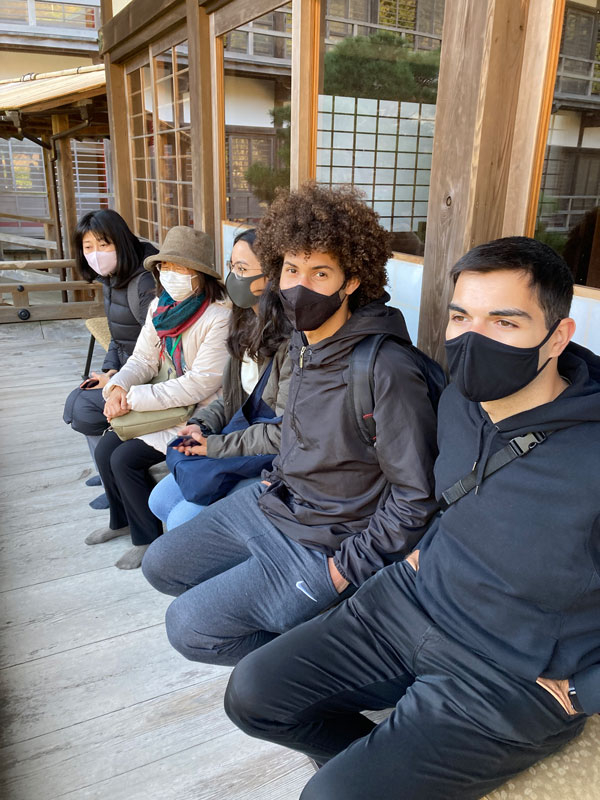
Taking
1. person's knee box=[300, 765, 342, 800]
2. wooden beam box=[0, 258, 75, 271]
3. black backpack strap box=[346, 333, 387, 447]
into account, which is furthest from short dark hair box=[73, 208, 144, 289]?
wooden beam box=[0, 258, 75, 271]

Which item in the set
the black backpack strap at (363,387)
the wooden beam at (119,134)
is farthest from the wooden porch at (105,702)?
the wooden beam at (119,134)

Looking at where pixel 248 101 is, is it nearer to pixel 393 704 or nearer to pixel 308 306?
pixel 308 306

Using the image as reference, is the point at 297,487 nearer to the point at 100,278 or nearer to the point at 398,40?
the point at 100,278

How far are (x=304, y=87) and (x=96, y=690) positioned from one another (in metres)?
2.49

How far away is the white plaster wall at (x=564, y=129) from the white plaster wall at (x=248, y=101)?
1.72 meters

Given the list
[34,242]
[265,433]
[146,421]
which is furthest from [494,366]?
[34,242]

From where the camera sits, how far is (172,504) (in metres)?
2.27

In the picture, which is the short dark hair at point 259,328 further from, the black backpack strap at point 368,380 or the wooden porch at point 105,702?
the wooden porch at point 105,702

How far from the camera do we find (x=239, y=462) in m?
2.10

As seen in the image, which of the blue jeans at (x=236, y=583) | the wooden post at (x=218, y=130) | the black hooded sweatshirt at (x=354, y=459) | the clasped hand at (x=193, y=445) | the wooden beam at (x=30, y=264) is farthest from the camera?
the wooden beam at (x=30, y=264)

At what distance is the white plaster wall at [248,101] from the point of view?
10.4 ft

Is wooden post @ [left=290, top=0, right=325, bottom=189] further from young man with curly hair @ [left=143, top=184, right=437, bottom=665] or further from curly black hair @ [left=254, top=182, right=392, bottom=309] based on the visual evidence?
young man with curly hair @ [left=143, top=184, right=437, bottom=665]

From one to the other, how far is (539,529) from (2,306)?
7.20 metres

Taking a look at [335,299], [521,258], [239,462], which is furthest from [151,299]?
[521,258]
